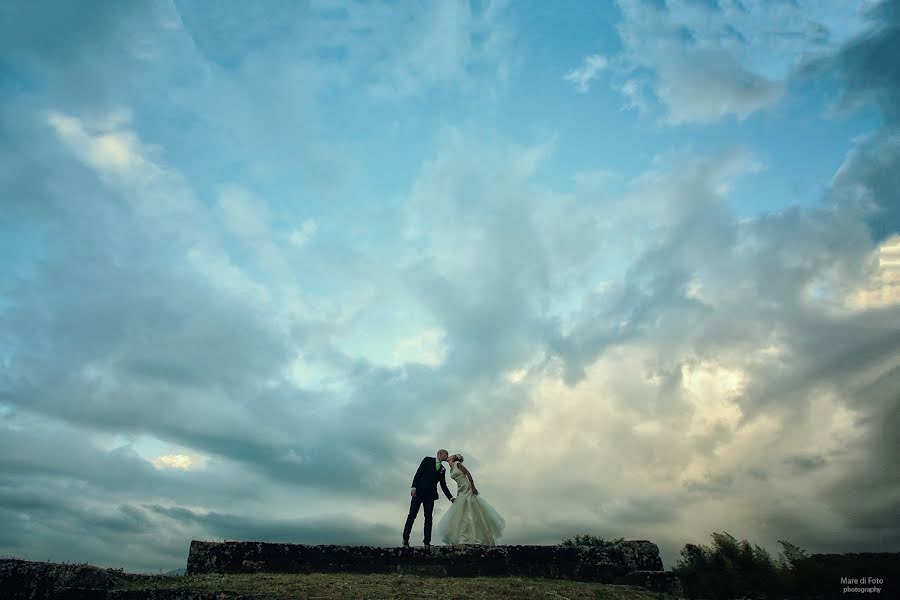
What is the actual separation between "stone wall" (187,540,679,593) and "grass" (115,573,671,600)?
1.74 feet

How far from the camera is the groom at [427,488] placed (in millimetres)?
13469

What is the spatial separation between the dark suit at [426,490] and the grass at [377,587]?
3860 mm

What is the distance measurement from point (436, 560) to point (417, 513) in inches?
128

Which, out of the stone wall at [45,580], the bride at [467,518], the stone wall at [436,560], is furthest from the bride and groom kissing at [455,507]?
→ the stone wall at [45,580]

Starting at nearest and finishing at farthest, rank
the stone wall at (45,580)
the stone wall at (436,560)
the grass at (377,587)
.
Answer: the grass at (377,587) → the stone wall at (45,580) → the stone wall at (436,560)

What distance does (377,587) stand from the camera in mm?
8391

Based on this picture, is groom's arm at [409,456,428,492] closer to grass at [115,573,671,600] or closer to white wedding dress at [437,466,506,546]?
white wedding dress at [437,466,506,546]

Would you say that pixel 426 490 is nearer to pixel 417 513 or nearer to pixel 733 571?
pixel 417 513

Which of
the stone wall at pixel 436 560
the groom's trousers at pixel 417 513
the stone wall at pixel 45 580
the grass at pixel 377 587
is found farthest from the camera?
the groom's trousers at pixel 417 513

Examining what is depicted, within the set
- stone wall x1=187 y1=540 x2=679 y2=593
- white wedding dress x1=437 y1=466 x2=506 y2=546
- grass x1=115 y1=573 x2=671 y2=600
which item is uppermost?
white wedding dress x1=437 y1=466 x2=506 y2=546

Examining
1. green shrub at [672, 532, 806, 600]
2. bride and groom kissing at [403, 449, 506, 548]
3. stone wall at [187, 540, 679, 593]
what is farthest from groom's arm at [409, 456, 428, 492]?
green shrub at [672, 532, 806, 600]

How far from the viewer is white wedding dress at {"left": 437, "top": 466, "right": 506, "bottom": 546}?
1352cm

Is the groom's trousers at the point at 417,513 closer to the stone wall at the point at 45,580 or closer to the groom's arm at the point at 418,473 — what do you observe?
the groom's arm at the point at 418,473

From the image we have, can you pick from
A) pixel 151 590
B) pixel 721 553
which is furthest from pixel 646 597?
pixel 151 590
